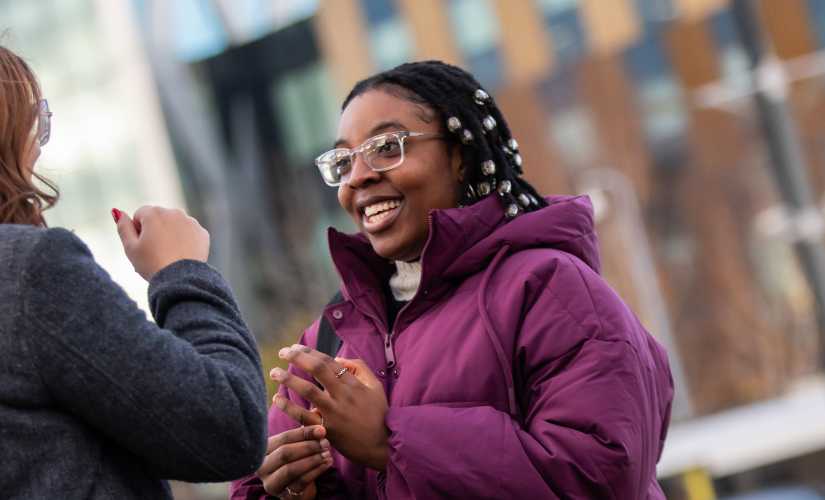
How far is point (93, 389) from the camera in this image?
3.85ft

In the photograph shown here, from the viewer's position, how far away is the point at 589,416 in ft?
5.26

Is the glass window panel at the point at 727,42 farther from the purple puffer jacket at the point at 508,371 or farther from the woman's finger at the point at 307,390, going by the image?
the woman's finger at the point at 307,390

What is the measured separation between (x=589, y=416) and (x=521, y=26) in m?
11.8

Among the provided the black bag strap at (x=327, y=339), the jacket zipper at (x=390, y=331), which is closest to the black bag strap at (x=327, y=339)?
the black bag strap at (x=327, y=339)

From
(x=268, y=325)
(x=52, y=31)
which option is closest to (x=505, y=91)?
(x=268, y=325)

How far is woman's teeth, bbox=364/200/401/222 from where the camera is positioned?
2104 millimetres

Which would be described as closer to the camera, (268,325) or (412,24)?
(412,24)

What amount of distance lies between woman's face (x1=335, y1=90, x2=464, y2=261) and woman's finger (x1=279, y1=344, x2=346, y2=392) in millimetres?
475

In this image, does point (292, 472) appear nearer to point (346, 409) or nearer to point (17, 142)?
point (346, 409)

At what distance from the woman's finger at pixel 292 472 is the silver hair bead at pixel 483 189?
0.76m

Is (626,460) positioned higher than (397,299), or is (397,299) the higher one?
(397,299)

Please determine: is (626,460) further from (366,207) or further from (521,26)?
(521,26)

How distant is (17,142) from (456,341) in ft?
3.16

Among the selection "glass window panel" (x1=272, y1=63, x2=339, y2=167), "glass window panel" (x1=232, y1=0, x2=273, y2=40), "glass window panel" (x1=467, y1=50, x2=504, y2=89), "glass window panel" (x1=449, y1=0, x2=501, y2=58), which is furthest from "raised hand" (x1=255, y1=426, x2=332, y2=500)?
"glass window panel" (x1=232, y1=0, x2=273, y2=40)
